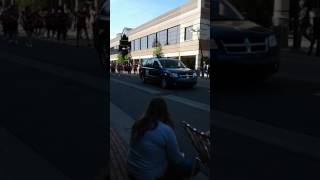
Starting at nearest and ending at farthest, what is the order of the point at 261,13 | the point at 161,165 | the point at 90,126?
the point at 161,165
the point at 261,13
the point at 90,126

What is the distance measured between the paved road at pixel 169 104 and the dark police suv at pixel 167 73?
0.05 m

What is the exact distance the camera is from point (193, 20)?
11.4ft

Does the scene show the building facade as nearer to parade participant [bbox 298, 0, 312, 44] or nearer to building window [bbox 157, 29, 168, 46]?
building window [bbox 157, 29, 168, 46]

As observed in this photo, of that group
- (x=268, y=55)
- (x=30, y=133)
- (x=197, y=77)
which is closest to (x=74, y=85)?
(x=30, y=133)

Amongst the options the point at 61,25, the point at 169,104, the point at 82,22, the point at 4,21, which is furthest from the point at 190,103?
the point at 4,21

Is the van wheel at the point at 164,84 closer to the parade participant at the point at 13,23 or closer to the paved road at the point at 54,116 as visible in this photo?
the paved road at the point at 54,116

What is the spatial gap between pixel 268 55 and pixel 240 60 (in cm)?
19

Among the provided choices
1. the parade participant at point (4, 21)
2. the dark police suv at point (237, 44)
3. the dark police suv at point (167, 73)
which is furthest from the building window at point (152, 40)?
the parade participant at point (4, 21)

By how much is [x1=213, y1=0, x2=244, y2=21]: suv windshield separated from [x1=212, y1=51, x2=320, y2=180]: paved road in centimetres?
40

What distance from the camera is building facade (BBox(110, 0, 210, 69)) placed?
345 cm

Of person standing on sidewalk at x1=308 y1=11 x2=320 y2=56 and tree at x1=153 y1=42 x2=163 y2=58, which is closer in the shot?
tree at x1=153 y1=42 x2=163 y2=58

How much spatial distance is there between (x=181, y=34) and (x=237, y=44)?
1.25ft

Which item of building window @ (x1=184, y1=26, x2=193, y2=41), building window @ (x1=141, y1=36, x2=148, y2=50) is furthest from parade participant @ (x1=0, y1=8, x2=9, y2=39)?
building window @ (x1=184, y1=26, x2=193, y2=41)

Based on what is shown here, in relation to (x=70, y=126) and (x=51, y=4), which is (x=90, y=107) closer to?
(x=70, y=126)
